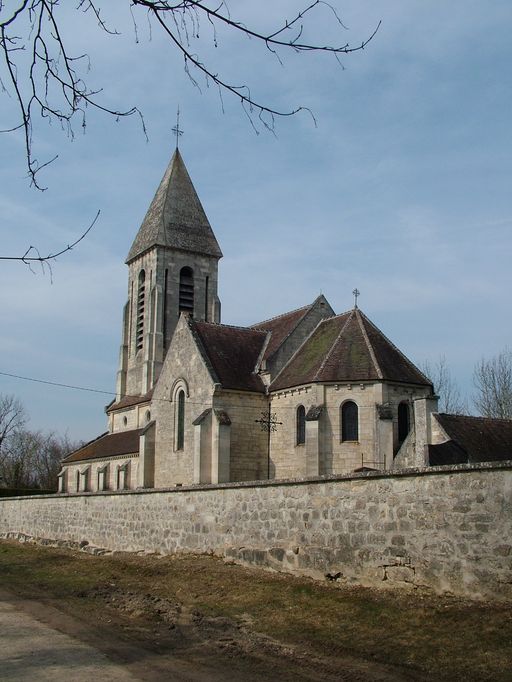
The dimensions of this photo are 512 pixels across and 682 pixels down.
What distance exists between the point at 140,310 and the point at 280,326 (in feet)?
53.9

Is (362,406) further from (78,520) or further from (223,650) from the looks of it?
(223,650)

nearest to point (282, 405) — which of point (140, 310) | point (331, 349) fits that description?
point (331, 349)

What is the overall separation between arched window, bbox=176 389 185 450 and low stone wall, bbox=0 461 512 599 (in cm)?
1288

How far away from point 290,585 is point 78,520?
14629 mm

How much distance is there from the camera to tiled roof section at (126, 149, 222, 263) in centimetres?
4975

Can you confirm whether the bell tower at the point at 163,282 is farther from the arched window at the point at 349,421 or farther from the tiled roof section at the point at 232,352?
the arched window at the point at 349,421

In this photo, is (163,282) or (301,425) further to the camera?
(163,282)

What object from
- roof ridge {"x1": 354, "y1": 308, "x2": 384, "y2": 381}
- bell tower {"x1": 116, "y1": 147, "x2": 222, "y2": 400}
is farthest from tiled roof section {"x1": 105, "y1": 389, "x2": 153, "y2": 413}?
roof ridge {"x1": 354, "y1": 308, "x2": 384, "y2": 381}

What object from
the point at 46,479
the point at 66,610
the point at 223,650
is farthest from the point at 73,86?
the point at 46,479

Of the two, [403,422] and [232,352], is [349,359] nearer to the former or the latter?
[403,422]

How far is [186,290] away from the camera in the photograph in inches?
1951

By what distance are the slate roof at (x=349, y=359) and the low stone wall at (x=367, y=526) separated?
1106cm

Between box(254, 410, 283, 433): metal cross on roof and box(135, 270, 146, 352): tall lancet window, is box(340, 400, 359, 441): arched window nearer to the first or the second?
box(254, 410, 283, 433): metal cross on roof

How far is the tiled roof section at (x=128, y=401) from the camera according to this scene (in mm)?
45400
